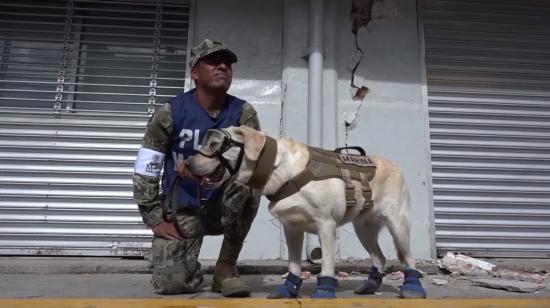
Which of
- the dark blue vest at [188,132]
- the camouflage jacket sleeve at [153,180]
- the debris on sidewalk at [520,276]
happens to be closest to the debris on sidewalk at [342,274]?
the debris on sidewalk at [520,276]

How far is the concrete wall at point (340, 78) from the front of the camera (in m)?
4.61

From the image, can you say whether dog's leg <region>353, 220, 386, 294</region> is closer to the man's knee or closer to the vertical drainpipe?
the man's knee

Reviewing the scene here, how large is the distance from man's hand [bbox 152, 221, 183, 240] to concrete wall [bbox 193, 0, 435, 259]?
1644 millimetres

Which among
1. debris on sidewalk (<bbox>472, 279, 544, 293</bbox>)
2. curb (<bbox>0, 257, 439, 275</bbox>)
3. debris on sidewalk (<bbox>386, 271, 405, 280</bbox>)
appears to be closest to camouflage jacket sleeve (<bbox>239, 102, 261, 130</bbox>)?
curb (<bbox>0, 257, 439, 275</bbox>)

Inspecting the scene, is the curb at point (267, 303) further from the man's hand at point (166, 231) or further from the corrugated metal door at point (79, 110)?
the corrugated metal door at point (79, 110)

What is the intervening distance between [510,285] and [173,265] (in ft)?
8.40

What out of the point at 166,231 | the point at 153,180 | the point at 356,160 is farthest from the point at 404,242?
the point at 153,180

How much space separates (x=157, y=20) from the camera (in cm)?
497

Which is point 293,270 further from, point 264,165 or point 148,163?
point 148,163

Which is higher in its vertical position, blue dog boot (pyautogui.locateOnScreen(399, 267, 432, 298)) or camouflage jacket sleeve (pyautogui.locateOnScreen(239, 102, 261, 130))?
camouflage jacket sleeve (pyautogui.locateOnScreen(239, 102, 261, 130))

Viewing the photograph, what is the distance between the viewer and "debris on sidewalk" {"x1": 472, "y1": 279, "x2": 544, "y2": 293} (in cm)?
331

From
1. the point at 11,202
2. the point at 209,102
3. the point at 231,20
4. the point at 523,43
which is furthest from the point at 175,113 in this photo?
the point at 523,43

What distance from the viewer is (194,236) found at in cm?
295

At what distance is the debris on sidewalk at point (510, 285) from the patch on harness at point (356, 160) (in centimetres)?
160
